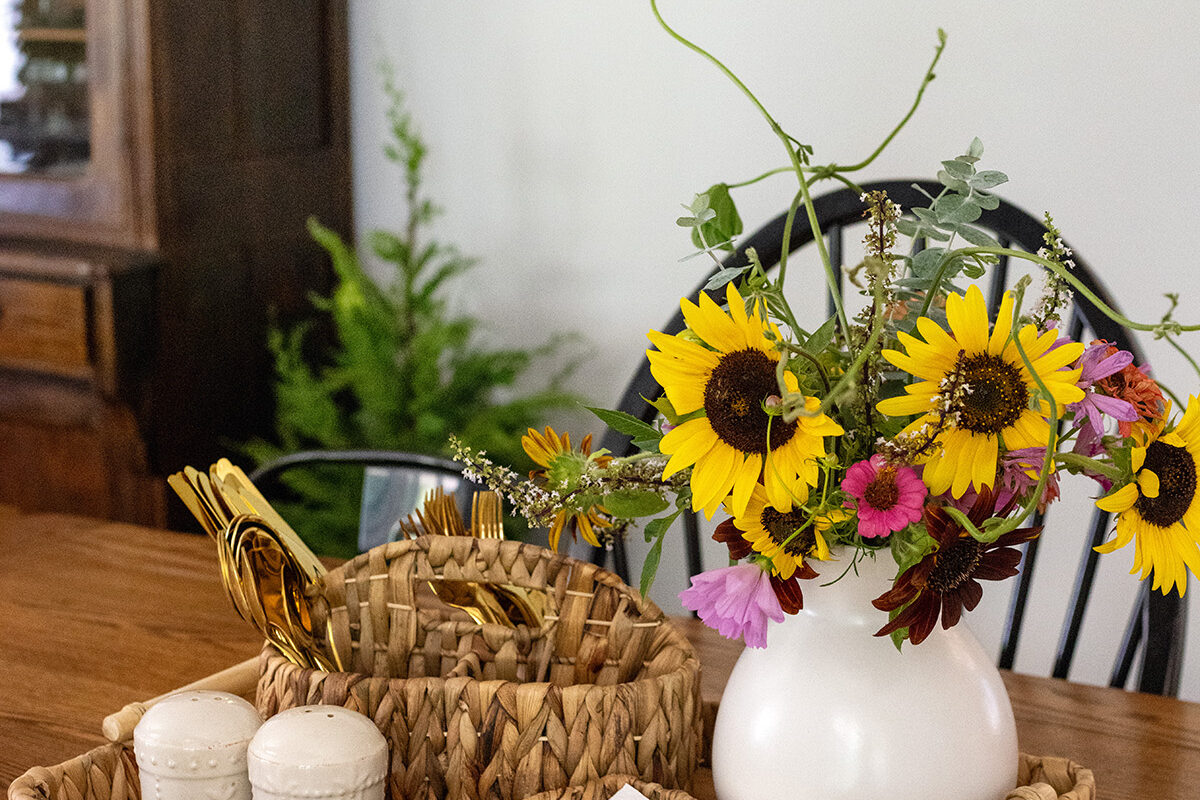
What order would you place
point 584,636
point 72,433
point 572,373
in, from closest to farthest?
1. point 584,636
2. point 72,433
3. point 572,373

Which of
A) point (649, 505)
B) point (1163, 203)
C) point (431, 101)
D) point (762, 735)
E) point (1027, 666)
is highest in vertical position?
point (431, 101)

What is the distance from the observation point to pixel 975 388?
0.45 m

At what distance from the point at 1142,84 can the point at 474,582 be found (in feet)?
4.99

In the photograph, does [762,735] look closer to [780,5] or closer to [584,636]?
[584,636]

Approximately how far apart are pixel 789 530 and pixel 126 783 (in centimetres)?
39

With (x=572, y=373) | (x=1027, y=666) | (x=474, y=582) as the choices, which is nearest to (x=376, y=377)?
(x=572, y=373)

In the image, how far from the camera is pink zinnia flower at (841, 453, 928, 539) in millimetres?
455

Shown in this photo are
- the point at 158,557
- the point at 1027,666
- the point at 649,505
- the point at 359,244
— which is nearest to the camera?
the point at 649,505

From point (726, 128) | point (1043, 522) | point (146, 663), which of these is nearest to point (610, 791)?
point (146, 663)

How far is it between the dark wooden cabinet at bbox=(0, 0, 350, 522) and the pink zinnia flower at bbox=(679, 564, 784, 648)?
1631mm

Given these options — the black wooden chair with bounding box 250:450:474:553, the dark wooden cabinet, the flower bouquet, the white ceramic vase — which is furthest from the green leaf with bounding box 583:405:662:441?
the dark wooden cabinet

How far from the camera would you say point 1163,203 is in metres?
1.76

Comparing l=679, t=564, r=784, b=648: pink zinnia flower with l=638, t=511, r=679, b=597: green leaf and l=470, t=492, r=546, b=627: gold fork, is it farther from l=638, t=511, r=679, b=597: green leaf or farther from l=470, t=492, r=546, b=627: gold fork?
l=470, t=492, r=546, b=627: gold fork

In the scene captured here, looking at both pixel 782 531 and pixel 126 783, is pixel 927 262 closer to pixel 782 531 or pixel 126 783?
pixel 782 531
